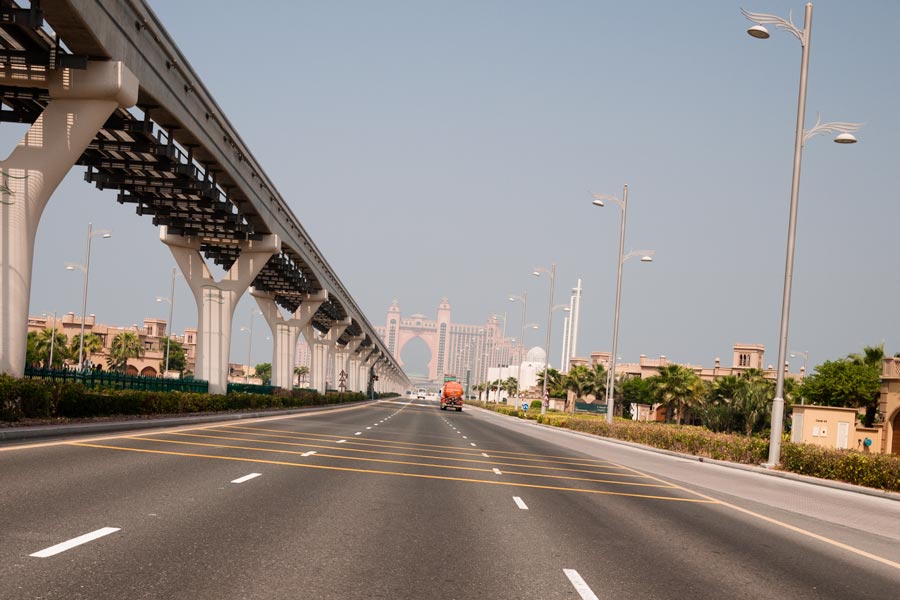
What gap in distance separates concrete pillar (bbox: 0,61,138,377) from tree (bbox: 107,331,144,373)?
390 ft

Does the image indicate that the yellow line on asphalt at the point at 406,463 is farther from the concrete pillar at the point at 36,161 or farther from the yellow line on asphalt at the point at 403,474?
the concrete pillar at the point at 36,161

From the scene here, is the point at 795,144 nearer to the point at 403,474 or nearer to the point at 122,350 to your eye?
the point at 403,474

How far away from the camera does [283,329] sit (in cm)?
8212

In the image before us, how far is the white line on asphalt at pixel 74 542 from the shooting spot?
7681 mm

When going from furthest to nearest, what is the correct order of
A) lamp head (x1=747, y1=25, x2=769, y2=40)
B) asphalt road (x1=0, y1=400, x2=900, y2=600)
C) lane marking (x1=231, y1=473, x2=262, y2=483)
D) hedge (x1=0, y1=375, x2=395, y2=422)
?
lamp head (x1=747, y1=25, x2=769, y2=40), hedge (x1=0, y1=375, x2=395, y2=422), lane marking (x1=231, y1=473, x2=262, y2=483), asphalt road (x1=0, y1=400, x2=900, y2=600)

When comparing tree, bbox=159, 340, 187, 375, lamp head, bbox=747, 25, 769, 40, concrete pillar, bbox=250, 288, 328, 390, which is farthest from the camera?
tree, bbox=159, 340, 187, 375

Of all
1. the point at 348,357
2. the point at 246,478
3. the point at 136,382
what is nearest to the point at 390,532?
the point at 246,478

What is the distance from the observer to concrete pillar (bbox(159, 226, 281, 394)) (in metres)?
51.7

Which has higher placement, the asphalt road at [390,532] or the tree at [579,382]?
the asphalt road at [390,532]

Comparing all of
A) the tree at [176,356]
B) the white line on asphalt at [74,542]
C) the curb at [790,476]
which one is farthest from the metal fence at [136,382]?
the tree at [176,356]

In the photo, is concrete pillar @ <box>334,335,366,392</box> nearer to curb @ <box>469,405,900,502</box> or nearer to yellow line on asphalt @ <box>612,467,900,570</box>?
curb @ <box>469,405,900,502</box>

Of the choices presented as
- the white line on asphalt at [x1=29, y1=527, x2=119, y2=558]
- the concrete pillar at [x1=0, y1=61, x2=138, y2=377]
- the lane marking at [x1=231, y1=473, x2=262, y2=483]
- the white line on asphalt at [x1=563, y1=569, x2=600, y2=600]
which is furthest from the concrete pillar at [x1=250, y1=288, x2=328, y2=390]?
the white line on asphalt at [x1=563, y1=569, x2=600, y2=600]

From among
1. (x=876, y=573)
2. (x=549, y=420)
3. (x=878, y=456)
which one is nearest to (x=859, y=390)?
(x=549, y=420)

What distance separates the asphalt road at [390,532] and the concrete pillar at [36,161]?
244 inches
